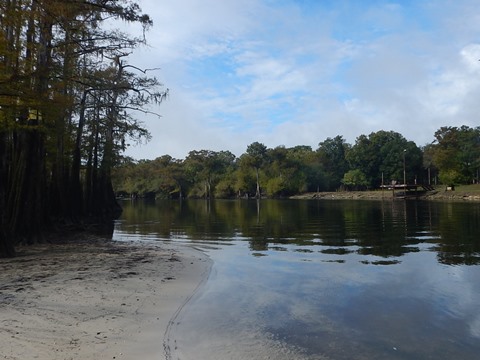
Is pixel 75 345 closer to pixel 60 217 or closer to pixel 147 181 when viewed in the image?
pixel 60 217

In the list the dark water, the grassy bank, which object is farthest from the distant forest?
the dark water

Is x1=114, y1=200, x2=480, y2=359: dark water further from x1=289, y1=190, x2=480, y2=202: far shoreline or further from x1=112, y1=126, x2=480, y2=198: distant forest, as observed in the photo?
x1=112, y1=126, x2=480, y2=198: distant forest

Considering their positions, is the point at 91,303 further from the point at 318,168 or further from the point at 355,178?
the point at 318,168

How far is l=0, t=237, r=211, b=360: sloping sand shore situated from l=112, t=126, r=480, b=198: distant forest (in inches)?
2612

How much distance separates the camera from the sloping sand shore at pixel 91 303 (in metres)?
4.74

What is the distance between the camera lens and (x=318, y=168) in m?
93.5

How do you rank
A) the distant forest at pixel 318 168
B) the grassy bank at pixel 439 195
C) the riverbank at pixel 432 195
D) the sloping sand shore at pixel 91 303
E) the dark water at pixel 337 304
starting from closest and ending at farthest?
the sloping sand shore at pixel 91 303, the dark water at pixel 337 304, the riverbank at pixel 432 195, the grassy bank at pixel 439 195, the distant forest at pixel 318 168

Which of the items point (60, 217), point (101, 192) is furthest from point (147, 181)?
point (60, 217)

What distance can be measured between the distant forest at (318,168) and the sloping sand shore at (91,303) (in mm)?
66354

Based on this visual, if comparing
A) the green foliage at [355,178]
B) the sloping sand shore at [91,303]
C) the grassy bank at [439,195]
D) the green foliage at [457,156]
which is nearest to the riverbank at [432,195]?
the grassy bank at [439,195]

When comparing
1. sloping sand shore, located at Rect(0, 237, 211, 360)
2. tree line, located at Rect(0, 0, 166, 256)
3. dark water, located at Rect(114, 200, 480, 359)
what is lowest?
dark water, located at Rect(114, 200, 480, 359)

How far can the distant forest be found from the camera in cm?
7312

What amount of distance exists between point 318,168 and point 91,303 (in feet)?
294

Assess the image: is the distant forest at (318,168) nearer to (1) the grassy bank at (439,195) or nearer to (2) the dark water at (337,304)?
(1) the grassy bank at (439,195)
